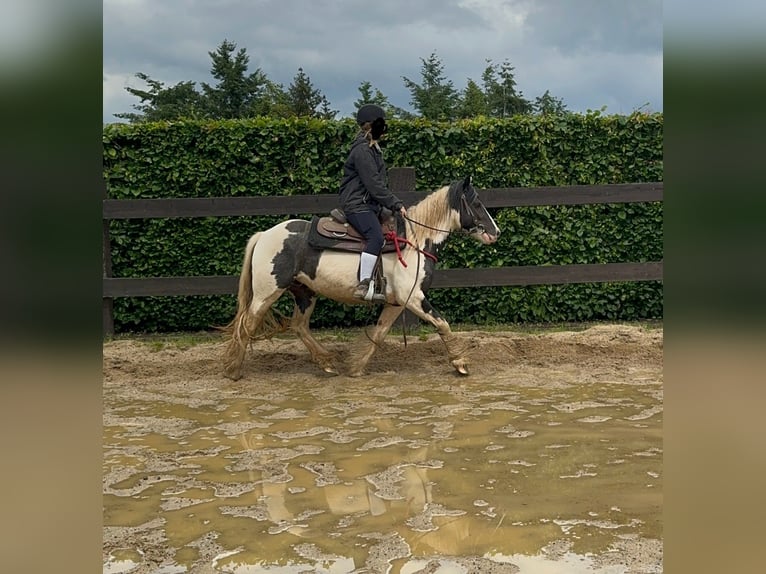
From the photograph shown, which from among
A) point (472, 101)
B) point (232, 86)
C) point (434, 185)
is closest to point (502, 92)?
point (472, 101)

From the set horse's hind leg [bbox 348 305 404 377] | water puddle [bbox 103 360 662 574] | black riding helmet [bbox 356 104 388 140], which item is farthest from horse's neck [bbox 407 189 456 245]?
water puddle [bbox 103 360 662 574]

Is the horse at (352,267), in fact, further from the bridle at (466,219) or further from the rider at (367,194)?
the rider at (367,194)

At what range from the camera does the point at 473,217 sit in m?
5.90

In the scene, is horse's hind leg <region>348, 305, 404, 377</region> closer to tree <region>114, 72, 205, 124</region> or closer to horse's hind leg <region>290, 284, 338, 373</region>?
horse's hind leg <region>290, 284, 338, 373</region>

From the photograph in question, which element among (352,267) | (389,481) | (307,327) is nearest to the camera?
(389,481)

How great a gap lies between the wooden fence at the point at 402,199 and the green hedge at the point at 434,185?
46 centimetres

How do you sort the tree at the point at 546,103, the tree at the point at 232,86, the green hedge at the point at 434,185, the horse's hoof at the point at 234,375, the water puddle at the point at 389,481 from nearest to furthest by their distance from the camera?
the water puddle at the point at 389,481
the horse's hoof at the point at 234,375
the green hedge at the point at 434,185
the tree at the point at 546,103
the tree at the point at 232,86

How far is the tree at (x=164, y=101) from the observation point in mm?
30000

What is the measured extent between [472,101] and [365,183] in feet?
87.6

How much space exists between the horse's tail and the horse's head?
1.82m

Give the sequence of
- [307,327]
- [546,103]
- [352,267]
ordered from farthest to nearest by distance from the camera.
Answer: [546,103] → [307,327] → [352,267]

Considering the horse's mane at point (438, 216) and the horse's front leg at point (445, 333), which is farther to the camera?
the horse's mane at point (438, 216)

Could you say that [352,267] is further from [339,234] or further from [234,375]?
[234,375]

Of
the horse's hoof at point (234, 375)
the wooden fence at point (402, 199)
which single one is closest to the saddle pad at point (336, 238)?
the horse's hoof at point (234, 375)
